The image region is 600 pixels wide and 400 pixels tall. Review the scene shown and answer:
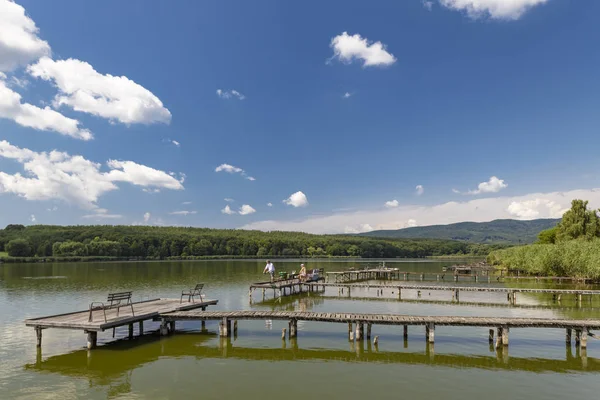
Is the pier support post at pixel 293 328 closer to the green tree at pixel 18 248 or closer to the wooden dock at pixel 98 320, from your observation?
the wooden dock at pixel 98 320

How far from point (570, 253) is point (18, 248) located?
5464 inches

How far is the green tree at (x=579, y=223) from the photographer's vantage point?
7244 centimetres

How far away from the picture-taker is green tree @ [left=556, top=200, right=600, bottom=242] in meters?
72.4

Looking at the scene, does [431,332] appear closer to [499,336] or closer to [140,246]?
[499,336]

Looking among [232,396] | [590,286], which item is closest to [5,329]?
[232,396]

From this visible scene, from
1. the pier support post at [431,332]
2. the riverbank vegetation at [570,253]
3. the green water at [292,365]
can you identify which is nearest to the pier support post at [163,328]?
the green water at [292,365]

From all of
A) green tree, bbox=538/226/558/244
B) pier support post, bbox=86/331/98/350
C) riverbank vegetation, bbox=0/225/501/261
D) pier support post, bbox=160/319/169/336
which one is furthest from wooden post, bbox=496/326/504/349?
riverbank vegetation, bbox=0/225/501/261

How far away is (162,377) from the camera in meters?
15.0

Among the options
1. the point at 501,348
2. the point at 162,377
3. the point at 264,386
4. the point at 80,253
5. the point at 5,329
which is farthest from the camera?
the point at 80,253

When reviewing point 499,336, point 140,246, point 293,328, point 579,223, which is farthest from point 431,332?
point 140,246

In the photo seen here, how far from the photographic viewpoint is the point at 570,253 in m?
52.8

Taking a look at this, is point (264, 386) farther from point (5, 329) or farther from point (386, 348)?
point (5, 329)

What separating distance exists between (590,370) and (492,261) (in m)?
90.8

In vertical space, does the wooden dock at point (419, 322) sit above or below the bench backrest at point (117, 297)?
below
